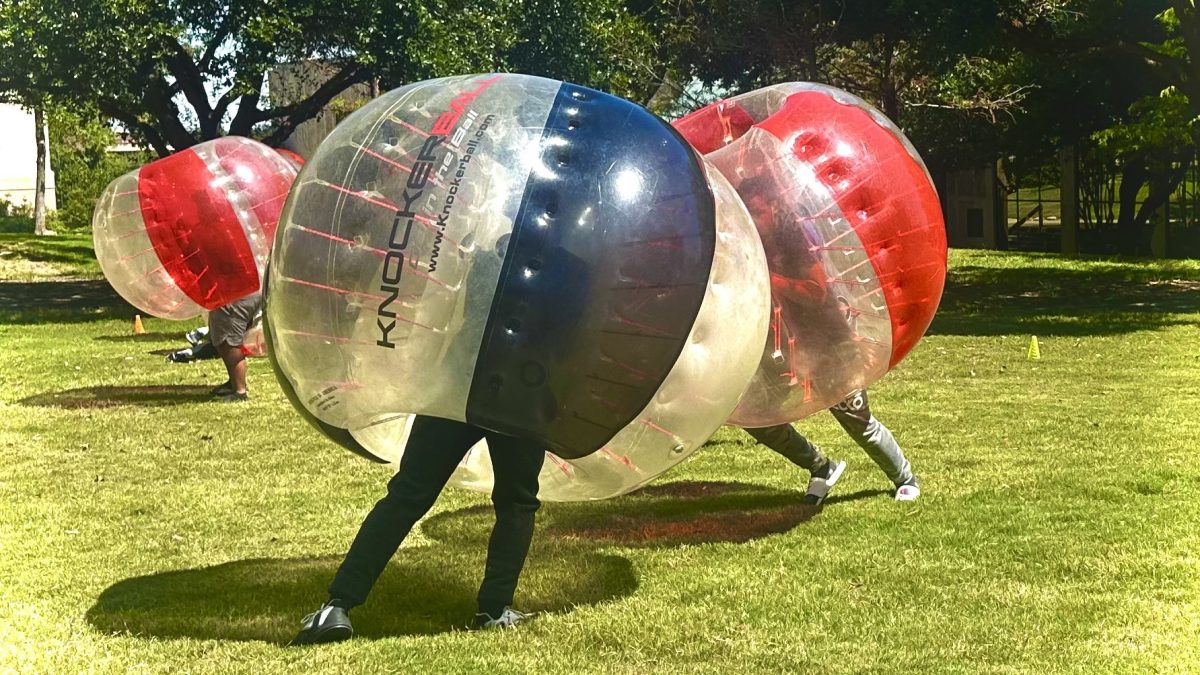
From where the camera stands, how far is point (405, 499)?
5555 millimetres

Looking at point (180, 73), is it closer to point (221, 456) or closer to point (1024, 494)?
point (221, 456)

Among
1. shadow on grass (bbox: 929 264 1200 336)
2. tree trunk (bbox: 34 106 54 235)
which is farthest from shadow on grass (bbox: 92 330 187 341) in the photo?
tree trunk (bbox: 34 106 54 235)

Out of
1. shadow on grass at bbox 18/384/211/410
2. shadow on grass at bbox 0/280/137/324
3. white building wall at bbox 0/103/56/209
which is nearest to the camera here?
shadow on grass at bbox 18/384/211/410

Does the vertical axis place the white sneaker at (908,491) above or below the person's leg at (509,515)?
below

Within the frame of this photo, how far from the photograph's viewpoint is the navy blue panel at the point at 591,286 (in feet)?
16.5

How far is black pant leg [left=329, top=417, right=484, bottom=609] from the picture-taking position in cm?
551

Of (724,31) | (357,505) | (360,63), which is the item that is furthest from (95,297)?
(357,505)

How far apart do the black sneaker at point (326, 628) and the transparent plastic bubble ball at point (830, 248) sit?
210 centimetres

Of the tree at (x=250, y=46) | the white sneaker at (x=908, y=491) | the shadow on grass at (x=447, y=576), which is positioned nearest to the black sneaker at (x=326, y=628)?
the shadow on grass at (x=447, y=576)

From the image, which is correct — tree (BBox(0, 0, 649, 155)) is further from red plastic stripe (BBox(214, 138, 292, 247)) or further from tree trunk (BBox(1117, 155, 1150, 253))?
tree trunk (BBox(1117, 155, 1150, 253))

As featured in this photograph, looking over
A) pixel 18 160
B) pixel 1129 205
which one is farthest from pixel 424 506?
Result: pixel 18 160

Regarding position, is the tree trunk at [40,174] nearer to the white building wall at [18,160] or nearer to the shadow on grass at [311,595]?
the white building wall at [18,160]

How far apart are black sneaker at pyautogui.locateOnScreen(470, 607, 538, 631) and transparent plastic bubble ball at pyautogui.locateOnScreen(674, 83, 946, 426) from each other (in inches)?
59.8

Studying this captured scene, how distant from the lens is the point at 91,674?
5238 mm
